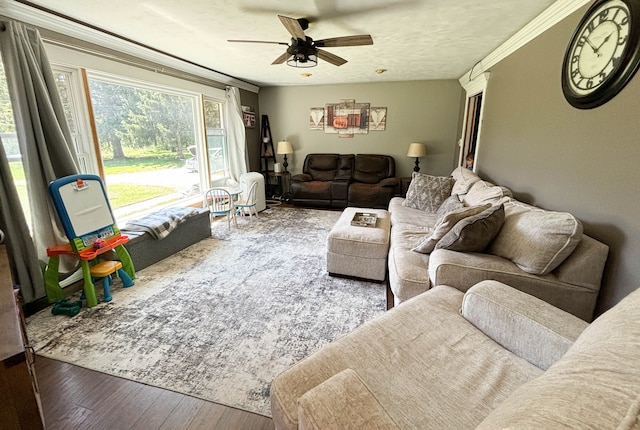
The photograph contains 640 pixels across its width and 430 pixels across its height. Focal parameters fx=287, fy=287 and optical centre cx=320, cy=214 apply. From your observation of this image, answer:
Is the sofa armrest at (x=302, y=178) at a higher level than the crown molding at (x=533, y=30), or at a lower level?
lower

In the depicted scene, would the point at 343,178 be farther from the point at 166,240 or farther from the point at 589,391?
the point at 589,391

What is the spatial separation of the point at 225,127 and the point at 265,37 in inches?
100

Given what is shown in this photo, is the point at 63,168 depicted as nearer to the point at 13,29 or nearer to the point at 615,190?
the point at 13,29

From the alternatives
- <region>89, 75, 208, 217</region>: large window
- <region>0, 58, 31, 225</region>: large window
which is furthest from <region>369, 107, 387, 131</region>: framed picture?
<region>0, 58, 31, 225</region>: large window

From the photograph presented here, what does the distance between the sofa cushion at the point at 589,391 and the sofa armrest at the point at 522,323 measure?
0.43 meters

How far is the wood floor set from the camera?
135cm

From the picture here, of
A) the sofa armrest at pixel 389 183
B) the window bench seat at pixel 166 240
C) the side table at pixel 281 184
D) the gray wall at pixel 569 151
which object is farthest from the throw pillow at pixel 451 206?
the side table at pixel 281 184

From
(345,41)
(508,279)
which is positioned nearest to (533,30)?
(345,41)

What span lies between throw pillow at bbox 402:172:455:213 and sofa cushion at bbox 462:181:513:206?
377mm

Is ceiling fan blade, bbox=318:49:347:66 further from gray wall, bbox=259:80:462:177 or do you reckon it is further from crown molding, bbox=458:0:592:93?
gray wall, bbox=259:80:462:177

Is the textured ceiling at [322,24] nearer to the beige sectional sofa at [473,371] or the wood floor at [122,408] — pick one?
the beige sectional sofa at [473,371]

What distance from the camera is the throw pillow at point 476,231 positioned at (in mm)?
1874

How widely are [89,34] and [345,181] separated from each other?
3861 millimetres

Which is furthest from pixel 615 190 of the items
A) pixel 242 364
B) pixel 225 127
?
pixel 225 127
